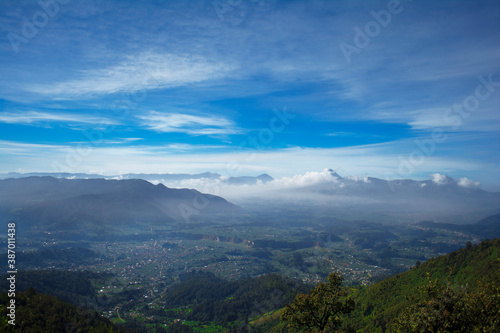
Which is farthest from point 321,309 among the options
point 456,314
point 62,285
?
point 62,285

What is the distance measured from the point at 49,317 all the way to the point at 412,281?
7171 cm

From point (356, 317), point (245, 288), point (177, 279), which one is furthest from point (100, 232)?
point (356, 317)

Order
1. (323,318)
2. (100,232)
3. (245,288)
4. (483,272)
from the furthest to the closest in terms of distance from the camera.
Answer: (100,232), (245,288), (483,272), (323,318)

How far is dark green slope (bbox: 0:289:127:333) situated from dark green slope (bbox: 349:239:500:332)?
49719 mm

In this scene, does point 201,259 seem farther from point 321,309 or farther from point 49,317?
point 321,309

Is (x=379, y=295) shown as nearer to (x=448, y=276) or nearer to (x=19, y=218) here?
(x=448, y=276)

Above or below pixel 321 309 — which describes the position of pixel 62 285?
below

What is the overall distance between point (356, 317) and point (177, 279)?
77.3m

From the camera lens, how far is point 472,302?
12219 millimetres

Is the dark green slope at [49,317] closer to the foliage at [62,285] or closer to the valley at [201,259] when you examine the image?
the valley at [201,259]

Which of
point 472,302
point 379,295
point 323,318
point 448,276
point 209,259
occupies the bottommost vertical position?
point 209,259

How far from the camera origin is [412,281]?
190 ft

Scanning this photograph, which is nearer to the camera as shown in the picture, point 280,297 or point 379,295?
point 379,295

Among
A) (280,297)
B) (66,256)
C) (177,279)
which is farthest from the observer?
(66,256)
